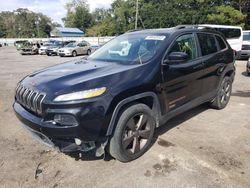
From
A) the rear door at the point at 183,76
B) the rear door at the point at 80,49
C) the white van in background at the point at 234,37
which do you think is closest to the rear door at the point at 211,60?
the rear door at the point at 183,76

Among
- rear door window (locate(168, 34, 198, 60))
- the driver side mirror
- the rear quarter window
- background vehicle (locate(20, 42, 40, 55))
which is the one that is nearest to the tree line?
the rear quarter window

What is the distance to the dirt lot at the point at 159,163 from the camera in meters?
3.13

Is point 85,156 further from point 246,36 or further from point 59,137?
point 246,36

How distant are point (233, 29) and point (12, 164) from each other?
16.2m

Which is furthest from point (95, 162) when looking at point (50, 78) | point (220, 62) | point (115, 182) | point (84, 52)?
point (84, 52)

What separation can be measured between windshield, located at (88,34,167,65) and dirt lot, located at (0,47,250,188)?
4.51 ft

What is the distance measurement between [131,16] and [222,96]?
5911cm

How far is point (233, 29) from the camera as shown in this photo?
54.1 ft

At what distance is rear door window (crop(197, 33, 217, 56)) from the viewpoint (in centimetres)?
478

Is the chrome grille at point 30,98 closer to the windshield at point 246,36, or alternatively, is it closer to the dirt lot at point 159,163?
the dirt lot at point 159,163

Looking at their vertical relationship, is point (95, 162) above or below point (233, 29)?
below

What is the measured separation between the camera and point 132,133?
3533 mm

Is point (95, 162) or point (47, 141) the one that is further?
point (95, 162)

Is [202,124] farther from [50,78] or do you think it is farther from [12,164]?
[12,164]
